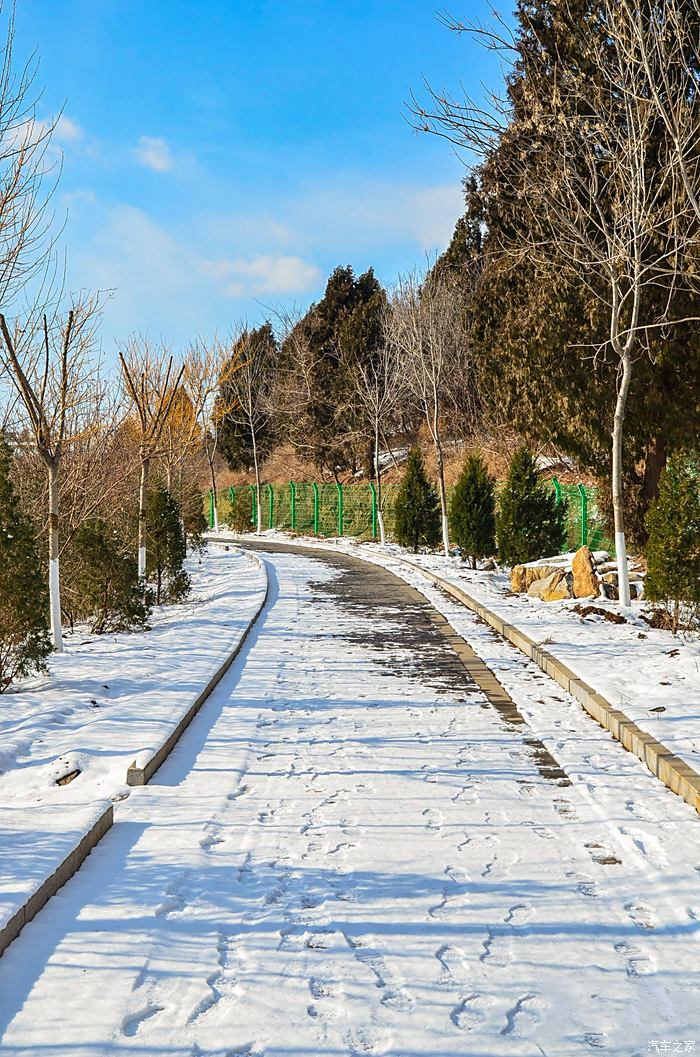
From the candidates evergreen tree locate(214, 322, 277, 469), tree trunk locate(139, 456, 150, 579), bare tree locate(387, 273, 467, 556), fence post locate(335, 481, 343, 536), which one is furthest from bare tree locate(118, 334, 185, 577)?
evergreen tree locate(214, 322, 277, 469)

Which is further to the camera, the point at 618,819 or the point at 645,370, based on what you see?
the point at 645,370

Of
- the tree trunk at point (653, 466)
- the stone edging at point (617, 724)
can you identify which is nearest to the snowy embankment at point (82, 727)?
the stone edging at point (617, 724)

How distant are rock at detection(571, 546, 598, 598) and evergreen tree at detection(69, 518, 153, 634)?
22.6 feet

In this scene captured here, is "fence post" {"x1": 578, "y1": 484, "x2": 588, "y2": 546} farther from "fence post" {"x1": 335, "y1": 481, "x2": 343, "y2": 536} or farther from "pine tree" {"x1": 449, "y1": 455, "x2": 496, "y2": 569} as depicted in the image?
"fence post" {"x1": 335, "y1": 481, "x2": 343, "y2": 536}

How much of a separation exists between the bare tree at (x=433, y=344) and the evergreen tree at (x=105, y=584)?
13.3 m

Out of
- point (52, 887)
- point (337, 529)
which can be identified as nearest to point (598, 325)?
point (52, 887)

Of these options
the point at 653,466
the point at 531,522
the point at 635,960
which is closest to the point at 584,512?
the point at 531,522

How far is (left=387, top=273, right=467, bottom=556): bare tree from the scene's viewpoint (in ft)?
84.6

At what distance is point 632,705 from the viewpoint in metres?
7.43

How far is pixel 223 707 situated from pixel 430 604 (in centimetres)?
846

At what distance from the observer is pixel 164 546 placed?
1798 cm

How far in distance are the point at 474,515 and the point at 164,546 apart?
8.36 m

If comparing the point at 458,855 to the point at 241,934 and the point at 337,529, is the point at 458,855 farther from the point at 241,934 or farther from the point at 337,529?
the point at 337,529

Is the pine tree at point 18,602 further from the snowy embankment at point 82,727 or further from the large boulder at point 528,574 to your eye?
the large boulder at point 528,574
